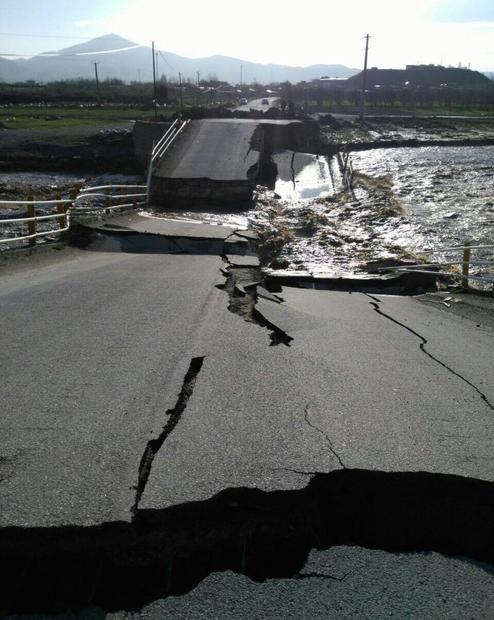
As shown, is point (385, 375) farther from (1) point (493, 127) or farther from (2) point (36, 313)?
(1) point (493, 127)

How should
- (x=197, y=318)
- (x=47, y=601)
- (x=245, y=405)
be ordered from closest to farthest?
(x=47, y=601) → (x=245, y=405) → (x=197, y=318)

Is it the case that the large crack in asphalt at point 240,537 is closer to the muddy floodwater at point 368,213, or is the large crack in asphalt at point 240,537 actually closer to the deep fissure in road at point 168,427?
the deep fissure in road at point 168,427

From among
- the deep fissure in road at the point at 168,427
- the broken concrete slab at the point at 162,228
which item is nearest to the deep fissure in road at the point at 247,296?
the deep fissure in road at the point at 168,427

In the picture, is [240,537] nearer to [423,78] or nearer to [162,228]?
[162,228]

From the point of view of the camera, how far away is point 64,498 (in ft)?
11.5

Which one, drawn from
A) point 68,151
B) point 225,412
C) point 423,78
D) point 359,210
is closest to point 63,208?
point 225,412

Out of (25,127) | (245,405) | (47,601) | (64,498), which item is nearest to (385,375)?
(245,405)

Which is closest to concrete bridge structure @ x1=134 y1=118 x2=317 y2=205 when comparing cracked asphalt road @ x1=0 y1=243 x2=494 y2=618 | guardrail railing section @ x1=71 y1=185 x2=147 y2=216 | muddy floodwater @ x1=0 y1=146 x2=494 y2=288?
muddy floodwater @ x1=0 y1=146 x2=494 y2=288

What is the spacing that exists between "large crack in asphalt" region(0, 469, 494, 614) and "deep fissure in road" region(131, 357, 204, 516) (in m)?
0.26

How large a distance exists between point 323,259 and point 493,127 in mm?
53435

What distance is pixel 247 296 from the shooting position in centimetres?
928

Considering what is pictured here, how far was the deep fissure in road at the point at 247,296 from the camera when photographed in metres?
7.22

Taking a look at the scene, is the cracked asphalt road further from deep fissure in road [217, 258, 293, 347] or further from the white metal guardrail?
the white metal guardrail

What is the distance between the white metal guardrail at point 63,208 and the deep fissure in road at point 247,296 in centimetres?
426
